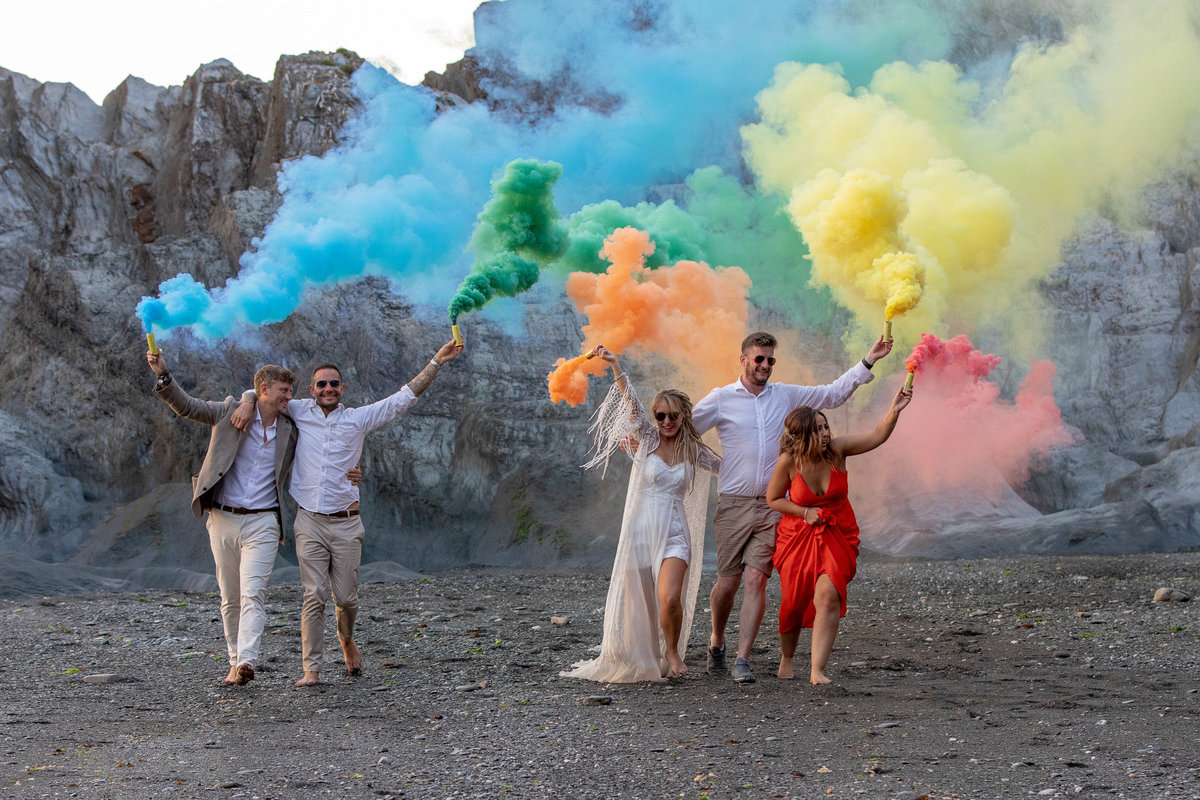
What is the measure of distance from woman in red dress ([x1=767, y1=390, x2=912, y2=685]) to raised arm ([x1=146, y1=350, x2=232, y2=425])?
360 cm

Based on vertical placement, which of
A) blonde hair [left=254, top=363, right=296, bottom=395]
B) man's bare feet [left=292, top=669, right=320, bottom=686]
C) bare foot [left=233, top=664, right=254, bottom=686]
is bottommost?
man's bare feet [left=292, top=669, right=320, bottom=686]

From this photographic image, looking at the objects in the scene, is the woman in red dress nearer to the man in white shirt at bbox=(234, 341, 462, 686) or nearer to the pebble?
the man in white shirt at bbox=(234, 341, 462, 686)

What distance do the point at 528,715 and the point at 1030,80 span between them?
68.0 feet

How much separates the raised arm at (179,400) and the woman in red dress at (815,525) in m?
3.60

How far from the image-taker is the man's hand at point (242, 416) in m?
6.67

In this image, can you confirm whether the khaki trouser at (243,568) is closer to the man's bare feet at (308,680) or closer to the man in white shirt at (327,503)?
the man in white shirt at (327,503)

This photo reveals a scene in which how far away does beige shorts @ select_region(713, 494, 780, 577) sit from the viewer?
6.52 m

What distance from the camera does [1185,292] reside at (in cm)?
2716

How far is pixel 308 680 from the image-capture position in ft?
21.5

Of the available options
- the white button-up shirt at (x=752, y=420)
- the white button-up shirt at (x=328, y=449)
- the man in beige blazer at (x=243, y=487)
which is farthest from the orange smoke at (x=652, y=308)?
the man in beige blazer at (x=243, y=487)

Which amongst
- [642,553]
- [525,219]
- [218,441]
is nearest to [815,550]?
[642,553]

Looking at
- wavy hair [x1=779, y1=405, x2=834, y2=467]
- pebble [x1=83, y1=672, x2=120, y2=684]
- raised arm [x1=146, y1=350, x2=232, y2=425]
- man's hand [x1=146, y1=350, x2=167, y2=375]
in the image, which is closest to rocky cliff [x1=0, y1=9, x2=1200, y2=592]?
pebble [x1=83, y1=672, x2=120, y2=684]

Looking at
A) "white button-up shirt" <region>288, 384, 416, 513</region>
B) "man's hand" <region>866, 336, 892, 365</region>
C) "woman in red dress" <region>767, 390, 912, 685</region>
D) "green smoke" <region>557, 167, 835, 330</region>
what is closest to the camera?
"woman in red dress" <region>767, 390, 912, 685</region>

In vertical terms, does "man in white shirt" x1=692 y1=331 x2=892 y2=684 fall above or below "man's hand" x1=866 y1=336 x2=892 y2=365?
below
